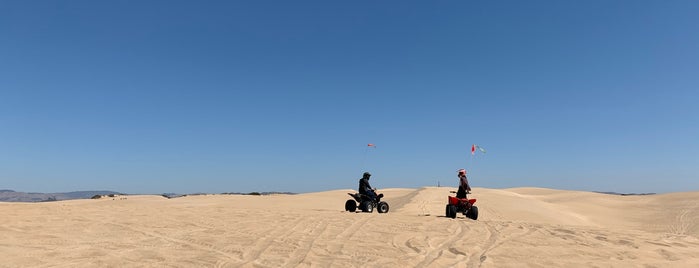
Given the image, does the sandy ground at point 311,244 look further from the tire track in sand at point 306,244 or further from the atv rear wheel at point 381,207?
the atv rear wheel at point 381,207

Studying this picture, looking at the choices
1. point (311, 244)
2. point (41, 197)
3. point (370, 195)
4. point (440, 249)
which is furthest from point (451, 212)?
point (41, 197)

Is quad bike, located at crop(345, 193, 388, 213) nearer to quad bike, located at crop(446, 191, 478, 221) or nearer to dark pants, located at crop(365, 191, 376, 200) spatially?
dark pants, located at crop(365, 191, 376, 200)

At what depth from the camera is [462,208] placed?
51.9ft

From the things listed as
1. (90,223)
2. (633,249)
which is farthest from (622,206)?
(90,223)

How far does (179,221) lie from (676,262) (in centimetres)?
1179

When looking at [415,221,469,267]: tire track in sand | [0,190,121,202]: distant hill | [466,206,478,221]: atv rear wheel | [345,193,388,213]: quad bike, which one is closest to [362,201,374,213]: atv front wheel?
[345,193,388,213]: quad bike

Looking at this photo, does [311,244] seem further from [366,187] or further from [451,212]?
[366,187]

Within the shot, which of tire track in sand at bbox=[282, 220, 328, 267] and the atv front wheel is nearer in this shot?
tire track in sand at bbox=[282, 220, 328, 267]

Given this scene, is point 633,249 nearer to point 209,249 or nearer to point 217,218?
point 209,249

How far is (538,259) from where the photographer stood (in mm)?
7387

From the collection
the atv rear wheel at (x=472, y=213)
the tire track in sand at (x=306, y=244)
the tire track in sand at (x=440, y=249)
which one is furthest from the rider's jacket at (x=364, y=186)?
the tire track in sand at (x=440, y=249)

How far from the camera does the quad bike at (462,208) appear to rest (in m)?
15.4

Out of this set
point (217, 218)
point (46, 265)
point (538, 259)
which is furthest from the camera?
point (217, 218)

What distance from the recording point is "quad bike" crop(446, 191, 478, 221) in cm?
1537
